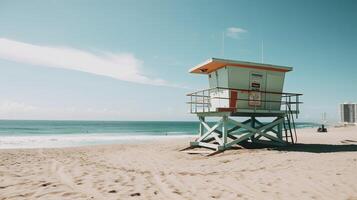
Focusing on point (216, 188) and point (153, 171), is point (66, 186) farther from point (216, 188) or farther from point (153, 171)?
point (216, 188)

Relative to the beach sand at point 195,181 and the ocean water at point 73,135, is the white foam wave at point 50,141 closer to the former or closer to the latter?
the ocean water at point 73,135

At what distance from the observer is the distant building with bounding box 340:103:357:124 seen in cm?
9850

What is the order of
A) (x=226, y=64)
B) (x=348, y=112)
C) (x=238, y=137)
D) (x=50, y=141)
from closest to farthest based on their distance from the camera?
(x=226, y=64)
(x=238, y=137)
(x=50, y=141)
(x=348, y=112)

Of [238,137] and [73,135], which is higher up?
[238,137]

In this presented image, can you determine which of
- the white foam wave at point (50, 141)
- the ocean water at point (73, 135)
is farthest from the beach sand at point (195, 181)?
the ocean water at point (73, 135)

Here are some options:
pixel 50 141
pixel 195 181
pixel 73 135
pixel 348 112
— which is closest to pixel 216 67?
pixel 195 181

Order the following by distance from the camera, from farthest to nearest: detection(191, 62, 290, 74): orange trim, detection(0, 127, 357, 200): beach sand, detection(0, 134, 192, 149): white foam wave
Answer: detection(0, 134, 192, 149): white foam wave
detection(191, 62, 290, 74): orange trim
detection(0, 127, 357, 200): beach sand

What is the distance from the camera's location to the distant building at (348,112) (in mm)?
98500

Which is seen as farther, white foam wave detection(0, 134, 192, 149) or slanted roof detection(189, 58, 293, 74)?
white foam wave detection(0, 134, 192, 149)

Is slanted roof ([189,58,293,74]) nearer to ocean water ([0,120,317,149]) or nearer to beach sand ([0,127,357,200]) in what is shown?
beach sand ([0,127,357,200])

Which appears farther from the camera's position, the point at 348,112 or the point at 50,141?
the point at 348,112

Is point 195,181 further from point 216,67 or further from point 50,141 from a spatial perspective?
point 50,141

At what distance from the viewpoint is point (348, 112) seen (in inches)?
4028

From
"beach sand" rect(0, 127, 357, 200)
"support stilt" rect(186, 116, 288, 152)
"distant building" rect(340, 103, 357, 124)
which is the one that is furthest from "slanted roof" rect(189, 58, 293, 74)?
"distant building" rect(340, 103, 357, 124)
